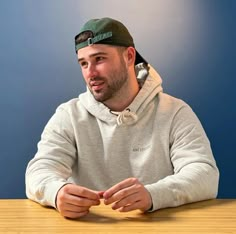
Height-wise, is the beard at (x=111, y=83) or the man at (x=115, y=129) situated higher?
the beard at (x=111, y=83)

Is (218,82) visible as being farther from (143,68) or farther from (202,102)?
(143,68)

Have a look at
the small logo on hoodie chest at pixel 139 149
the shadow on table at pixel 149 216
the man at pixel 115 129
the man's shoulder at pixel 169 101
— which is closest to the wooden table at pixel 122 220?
the shadow on table at pixel 149 216

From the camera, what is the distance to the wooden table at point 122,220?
2.91ft

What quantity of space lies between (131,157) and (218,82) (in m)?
0.77

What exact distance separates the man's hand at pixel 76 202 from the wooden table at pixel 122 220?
0.05ft

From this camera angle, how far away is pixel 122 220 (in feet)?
3.11

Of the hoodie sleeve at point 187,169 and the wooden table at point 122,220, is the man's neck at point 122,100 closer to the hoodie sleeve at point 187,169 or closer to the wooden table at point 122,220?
the hoodie sleeve at point 187,169

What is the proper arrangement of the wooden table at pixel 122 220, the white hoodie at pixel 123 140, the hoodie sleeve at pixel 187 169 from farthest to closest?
the white hoodie at pixel 123 140, the hoodie sleeve at pixel 187 169, the wooden table at pixel 122 220

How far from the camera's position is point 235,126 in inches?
77.6

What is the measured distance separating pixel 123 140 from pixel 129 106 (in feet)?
0.43

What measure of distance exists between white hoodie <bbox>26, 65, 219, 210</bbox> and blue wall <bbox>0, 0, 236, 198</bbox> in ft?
1.63

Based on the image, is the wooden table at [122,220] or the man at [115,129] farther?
the man at [115,129]

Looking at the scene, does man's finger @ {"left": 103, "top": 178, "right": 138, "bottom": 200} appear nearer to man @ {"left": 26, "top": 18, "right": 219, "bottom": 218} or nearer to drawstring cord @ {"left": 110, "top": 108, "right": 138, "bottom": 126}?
man @ {"left": 26, "top": 18, "right": 219, "bottom": 218}

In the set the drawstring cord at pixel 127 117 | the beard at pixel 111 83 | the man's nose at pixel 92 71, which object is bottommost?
the drawstring cord at pixel 127 117
